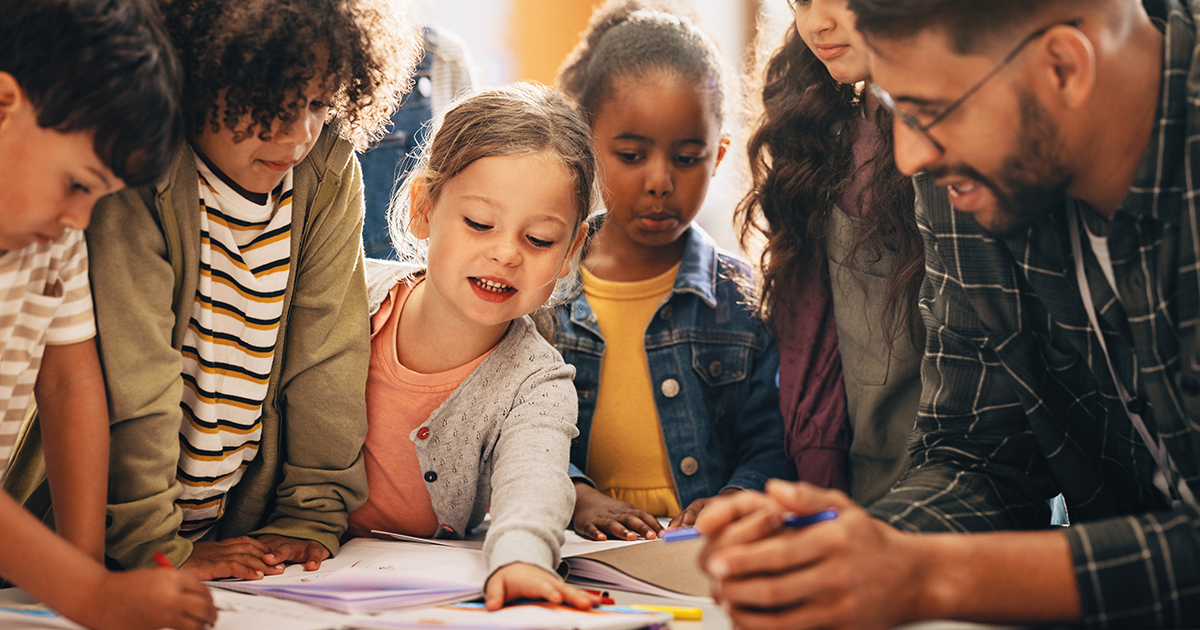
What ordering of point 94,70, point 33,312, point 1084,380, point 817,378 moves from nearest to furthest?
point 94,70 < point 33,312 < point 1084,380 < point 817,378

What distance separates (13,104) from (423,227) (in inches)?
25.0

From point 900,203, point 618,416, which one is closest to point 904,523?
point 900,203

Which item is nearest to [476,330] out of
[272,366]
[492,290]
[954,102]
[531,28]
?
[492,290]

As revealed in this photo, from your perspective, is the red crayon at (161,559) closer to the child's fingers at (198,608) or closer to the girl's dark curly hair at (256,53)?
the child's fingers at (198,608)

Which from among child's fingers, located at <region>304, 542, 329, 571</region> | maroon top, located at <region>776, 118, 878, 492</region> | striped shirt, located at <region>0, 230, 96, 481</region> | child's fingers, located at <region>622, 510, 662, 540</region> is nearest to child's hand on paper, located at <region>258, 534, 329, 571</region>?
child's fingers, located at <region>304, 542, 329, 571</region>

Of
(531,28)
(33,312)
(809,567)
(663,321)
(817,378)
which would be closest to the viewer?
(809,567)

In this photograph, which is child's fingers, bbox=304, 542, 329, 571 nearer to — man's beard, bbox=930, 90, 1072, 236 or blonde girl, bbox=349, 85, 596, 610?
blonde girl, bbox=349, 85, 596, 610

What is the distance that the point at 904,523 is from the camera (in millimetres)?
1024

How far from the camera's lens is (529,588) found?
3.18 ft

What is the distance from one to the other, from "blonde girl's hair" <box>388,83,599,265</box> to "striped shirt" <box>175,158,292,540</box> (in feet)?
0.85

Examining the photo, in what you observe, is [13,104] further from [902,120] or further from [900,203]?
[900,203]

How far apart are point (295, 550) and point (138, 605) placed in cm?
33

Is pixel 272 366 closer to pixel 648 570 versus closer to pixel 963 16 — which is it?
pixel 648 570

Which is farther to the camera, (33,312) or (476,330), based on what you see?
(476,330)
